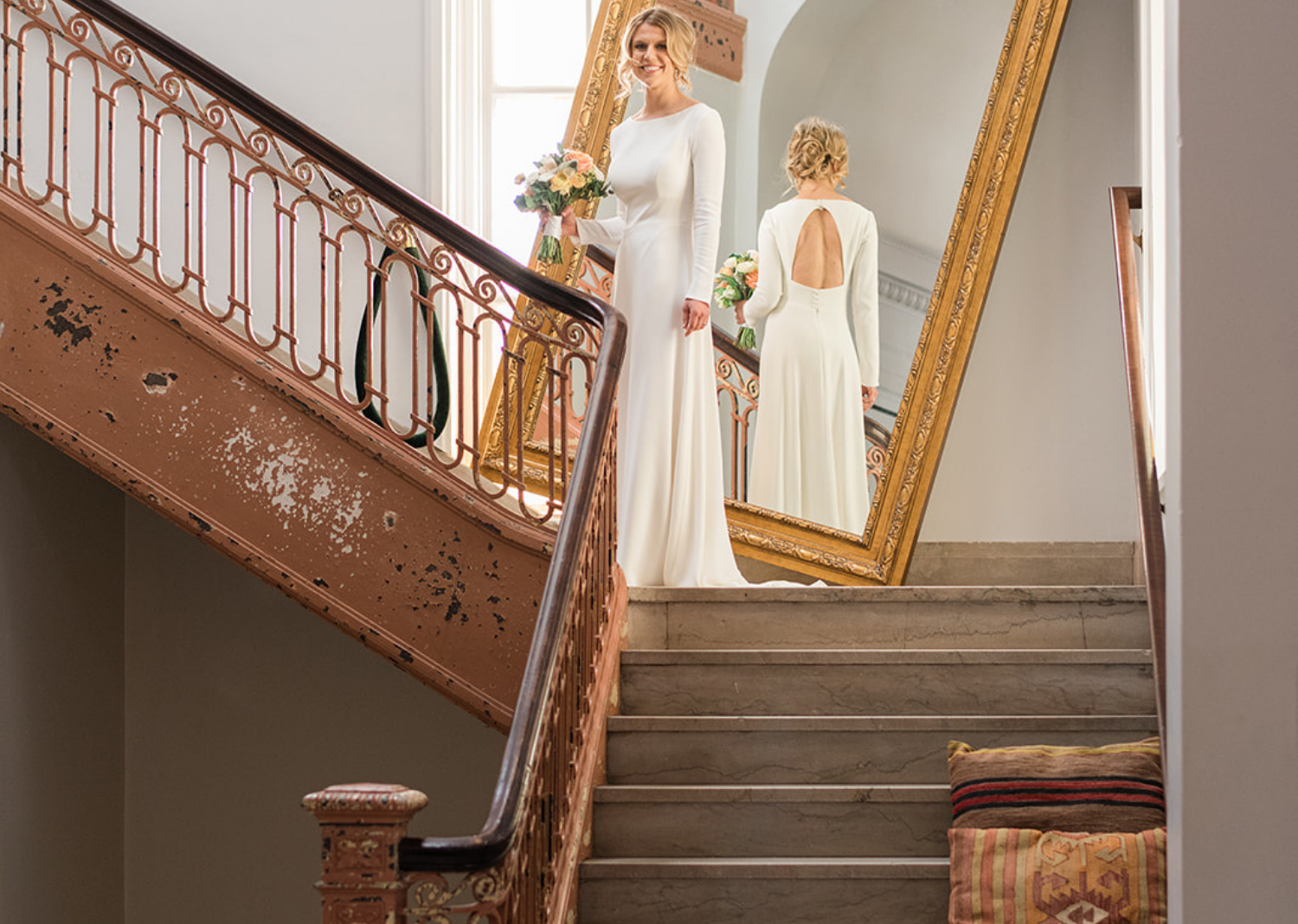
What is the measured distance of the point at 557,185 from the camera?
4805 mm

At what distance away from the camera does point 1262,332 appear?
1934 millimetres

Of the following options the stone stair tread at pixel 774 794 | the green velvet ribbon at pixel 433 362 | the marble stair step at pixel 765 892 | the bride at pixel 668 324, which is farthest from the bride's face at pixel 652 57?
the marble stair step at pixel 765 892

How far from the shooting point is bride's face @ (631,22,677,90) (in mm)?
4703

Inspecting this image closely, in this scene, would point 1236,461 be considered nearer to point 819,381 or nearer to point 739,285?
point 819,381

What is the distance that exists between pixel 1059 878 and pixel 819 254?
10.7 ft

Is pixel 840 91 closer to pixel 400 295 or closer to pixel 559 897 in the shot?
pixel 400 295

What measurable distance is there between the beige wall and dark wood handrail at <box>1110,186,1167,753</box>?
3685mm

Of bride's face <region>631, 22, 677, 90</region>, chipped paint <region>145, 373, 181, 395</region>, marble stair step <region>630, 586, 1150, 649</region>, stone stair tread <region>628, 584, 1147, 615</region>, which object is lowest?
marble stair step <region>630, 586, 1150, 649</region>

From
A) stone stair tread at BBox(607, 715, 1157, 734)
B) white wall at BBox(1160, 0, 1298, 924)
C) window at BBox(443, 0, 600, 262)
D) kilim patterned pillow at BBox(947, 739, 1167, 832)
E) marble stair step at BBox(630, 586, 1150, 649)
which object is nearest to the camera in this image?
white wall at BBox(1160, 0, 1298, 924)

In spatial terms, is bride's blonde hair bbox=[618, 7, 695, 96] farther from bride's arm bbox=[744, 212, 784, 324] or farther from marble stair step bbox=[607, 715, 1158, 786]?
marble stair step bbox=[607, 715, 1158, 786]

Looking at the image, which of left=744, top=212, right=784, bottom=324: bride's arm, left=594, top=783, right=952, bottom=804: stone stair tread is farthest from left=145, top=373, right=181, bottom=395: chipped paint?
left=744, top=212, right=784, bottom=324: bride's arm

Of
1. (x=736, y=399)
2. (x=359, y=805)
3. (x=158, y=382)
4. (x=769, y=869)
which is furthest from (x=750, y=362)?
(x=359, y=805)

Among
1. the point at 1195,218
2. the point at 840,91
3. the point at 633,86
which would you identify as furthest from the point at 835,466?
the point at 1195,218

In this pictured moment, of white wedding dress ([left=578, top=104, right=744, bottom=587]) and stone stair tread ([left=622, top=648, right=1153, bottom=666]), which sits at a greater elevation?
white wedding dress ([left=578, top=104, right=744, bottom=587])
